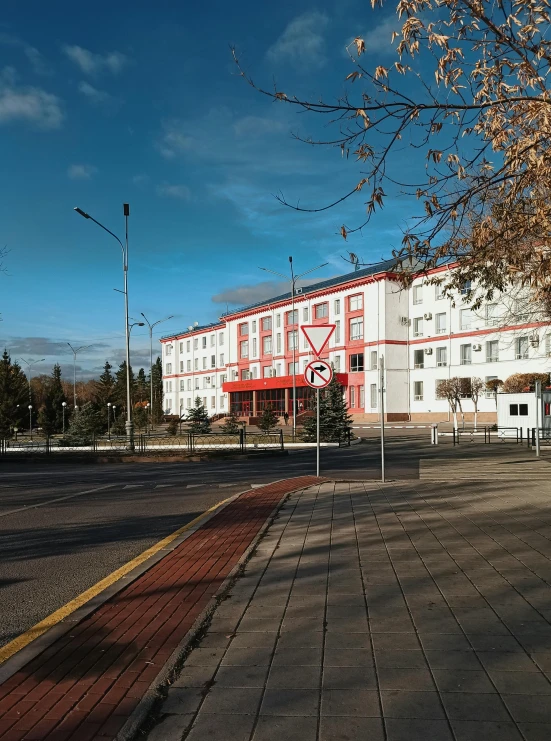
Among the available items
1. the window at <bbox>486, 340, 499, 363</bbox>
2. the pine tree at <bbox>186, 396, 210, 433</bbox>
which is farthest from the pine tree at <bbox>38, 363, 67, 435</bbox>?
the window at <bbox>486, 340, 499, 363</bbox>

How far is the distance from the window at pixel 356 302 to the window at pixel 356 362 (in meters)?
4.65

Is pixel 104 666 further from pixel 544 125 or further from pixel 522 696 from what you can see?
pixel 544 125

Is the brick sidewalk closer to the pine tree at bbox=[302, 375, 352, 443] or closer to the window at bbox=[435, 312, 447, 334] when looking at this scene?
the pine tree at bbox=[302, 375, 352, 443]

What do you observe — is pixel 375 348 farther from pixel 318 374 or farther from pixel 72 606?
pixel 72 606

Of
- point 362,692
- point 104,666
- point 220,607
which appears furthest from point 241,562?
point 362,692

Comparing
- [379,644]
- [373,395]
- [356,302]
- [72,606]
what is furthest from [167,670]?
[356,302]

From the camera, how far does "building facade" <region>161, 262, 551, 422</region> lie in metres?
54.6

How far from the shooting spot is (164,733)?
316 centimetres

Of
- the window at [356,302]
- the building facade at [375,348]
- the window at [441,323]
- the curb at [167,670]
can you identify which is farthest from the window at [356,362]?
the curb at [167,670]

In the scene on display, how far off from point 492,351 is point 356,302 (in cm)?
1576

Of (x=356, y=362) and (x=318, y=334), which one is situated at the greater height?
(x=356, y=362)

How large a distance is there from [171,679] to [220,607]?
1.38 meters

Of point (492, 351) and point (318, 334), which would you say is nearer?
point (318, 334)

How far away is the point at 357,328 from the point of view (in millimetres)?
65875
